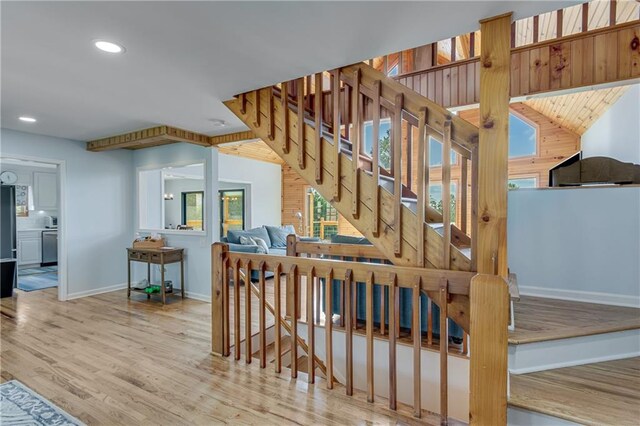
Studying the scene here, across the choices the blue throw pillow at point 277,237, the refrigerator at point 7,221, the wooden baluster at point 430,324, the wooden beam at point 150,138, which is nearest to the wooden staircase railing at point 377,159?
the wooden baluster at point 430,324

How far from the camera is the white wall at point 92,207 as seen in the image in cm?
480

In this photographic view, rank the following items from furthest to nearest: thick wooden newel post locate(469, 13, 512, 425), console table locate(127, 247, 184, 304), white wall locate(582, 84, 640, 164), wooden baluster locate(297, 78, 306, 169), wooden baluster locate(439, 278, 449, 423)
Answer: console table locate(127, 247, 184, 304), white wall locate(582, 84, 640, 164), wooden baluster locate(297, 78, 306, 169), wooden baluster locate(439, 278, 449, 423), thick wooden newel post locate(469, 13, 512, 425)

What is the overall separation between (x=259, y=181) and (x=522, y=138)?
6228mm

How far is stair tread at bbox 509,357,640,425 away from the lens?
1.72m

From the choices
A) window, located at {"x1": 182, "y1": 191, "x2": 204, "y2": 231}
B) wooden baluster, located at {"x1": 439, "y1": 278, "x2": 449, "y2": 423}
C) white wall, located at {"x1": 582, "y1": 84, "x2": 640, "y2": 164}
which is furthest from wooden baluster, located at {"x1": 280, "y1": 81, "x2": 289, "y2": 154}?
window, located at {"x1": 182, "y1": 191, "x2": 204, "y2": 231}

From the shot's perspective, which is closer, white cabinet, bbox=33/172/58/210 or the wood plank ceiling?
the wood plank ceiling

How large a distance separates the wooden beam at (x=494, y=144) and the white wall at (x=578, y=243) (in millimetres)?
2145

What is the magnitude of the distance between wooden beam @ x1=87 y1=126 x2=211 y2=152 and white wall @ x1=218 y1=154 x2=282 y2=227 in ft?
9.20

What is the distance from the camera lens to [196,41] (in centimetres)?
206

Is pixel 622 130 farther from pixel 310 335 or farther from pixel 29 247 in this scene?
pixel 29 247

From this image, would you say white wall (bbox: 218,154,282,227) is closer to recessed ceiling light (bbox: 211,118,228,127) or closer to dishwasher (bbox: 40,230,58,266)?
recessed ceiling light (bbox: 211,118,228,127)

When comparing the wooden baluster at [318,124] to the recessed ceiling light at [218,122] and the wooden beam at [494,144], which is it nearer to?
the wooden beam at [494,144]

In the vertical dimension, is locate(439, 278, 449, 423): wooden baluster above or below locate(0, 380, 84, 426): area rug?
above

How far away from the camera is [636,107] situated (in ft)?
10.9
